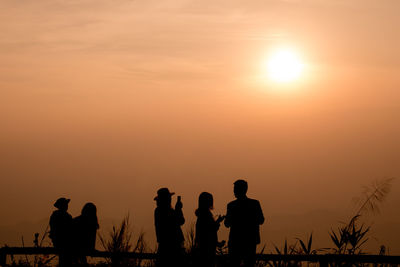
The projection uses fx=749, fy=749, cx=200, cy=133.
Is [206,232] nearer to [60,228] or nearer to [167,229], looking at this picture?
[167,229]

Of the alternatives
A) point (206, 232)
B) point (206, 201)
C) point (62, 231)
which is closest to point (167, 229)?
point (206, 232)

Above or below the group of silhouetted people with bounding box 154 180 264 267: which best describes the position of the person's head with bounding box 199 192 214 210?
above

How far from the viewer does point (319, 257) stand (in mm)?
10711

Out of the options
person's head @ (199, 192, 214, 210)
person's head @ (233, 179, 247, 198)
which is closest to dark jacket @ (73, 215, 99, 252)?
person's head @ (199, 192, 214, 210)

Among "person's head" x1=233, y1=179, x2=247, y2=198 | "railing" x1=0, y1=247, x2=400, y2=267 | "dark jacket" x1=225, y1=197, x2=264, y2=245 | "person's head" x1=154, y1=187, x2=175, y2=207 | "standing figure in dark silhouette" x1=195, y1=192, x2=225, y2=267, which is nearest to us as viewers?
"railing" x1=0, y1=247, x2=400, y2=267

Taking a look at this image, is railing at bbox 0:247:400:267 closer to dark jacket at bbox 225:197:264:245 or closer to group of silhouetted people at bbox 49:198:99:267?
group of silhouetted people at bbox 49:198:99:267

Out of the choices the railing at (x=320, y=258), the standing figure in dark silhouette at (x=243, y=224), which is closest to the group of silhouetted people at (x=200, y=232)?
the standing figure in dark silhouette at (x=243, y=224)

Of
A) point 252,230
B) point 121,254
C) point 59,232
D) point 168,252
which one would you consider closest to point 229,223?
point 252,230

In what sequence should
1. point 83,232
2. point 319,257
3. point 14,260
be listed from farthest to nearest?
point 14,260
point 83,232
point 319,257

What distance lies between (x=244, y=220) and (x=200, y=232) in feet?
2.28

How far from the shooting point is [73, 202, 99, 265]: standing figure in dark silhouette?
1223cm

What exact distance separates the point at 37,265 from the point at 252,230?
13.4ft

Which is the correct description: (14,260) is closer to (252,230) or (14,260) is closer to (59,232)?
(59,232)

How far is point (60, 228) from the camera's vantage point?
12367mm
